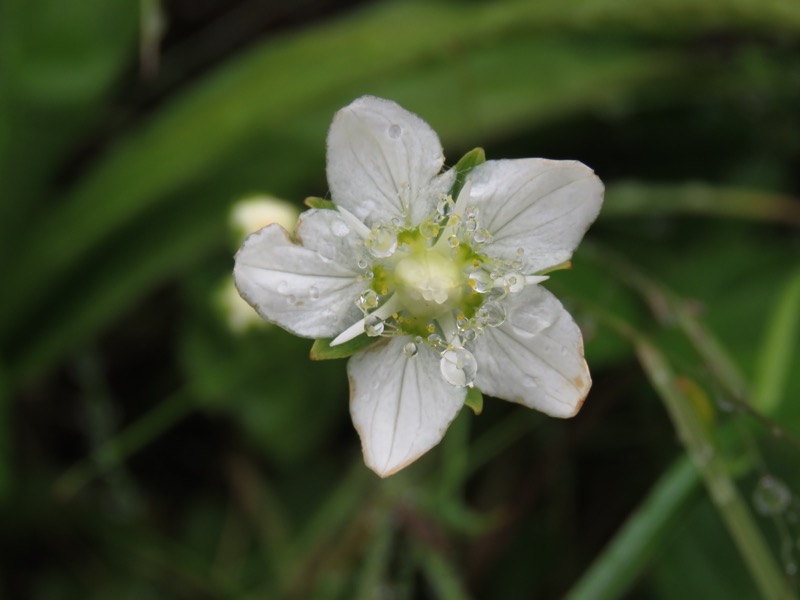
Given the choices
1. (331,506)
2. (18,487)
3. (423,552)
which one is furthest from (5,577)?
(423,552)

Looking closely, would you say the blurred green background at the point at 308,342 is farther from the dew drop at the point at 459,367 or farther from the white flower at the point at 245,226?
the dew drop at the point at 459,367

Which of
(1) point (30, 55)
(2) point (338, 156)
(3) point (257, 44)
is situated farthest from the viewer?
(3) point (257, 44)

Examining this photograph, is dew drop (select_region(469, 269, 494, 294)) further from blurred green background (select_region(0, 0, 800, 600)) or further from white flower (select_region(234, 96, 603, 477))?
blurred green background (select_region(0, 0, 800, 600))

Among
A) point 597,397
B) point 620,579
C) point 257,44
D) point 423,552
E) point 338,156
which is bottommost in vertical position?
point 597,397

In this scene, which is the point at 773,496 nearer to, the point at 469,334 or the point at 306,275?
the point at 469,334

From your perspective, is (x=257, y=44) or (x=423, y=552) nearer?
(x=423, y=552)

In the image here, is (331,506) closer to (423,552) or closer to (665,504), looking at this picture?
(423,552)

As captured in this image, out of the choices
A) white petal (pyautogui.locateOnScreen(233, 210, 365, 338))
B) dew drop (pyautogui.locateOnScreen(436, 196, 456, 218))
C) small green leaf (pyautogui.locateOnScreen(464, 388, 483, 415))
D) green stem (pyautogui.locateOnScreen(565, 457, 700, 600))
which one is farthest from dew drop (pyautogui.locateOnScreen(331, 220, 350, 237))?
green stem (pyautogui.locateOnScreen(565, 457, 700, 600))
